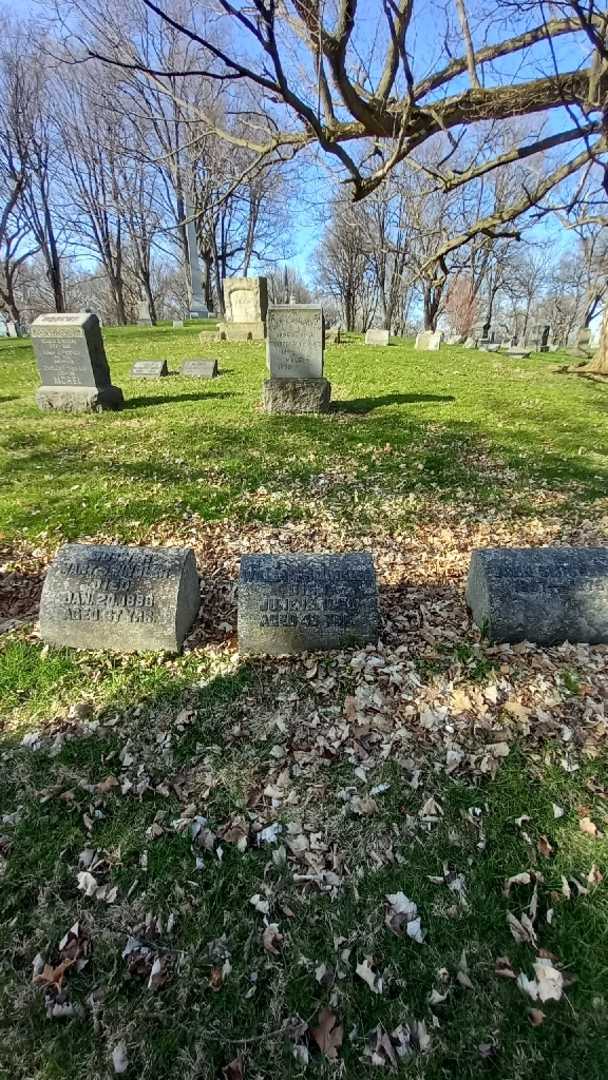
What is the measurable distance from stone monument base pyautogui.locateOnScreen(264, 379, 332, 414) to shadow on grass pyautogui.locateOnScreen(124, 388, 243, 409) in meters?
1.97

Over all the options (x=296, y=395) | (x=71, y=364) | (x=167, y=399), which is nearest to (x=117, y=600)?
(x=296, y=395)

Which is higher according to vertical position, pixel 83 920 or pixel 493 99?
pixel 493 99

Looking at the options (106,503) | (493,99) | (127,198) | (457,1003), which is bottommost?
(457,1003)

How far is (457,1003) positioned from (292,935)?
69 centimetres

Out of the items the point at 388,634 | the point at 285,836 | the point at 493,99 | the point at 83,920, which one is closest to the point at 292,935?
the point at 285,836

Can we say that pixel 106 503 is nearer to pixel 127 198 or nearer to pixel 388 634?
pixel 388 634

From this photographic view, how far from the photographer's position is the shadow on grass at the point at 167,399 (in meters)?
10.6

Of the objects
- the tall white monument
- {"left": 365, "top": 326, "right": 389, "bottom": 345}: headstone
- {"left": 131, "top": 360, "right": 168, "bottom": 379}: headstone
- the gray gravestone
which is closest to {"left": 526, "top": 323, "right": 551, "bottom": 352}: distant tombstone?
{"left": 365, "top": 326, "right": 389, "bottom": 345}: headstone

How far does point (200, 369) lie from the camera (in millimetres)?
13844

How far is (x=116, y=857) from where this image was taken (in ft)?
8.10

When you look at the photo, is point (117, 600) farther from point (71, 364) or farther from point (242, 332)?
point (242, 332)

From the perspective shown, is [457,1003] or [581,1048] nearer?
[581,1048]

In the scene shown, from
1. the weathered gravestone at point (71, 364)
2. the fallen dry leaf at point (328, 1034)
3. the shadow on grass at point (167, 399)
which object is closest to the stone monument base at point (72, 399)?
the weathered gravestone at point (71, 364)

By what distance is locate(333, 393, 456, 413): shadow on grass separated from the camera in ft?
32.2
